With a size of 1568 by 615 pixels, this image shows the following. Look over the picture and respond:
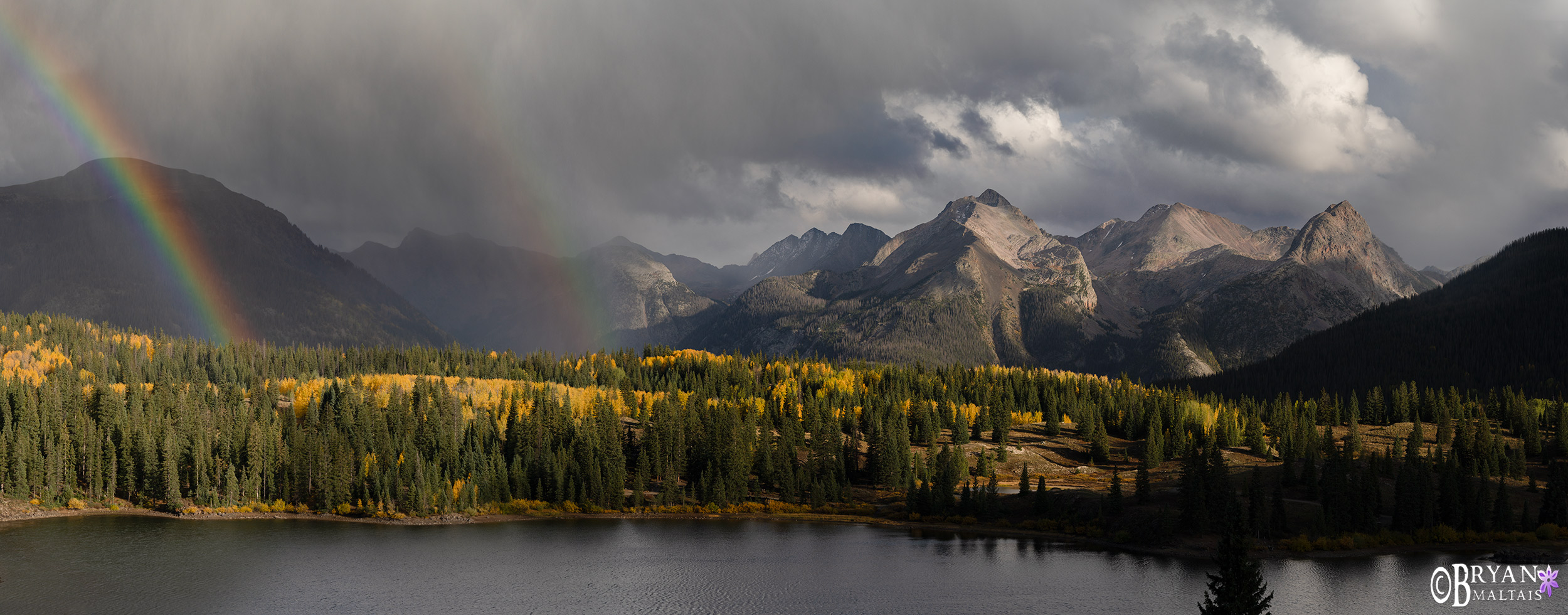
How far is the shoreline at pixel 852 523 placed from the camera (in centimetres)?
13050

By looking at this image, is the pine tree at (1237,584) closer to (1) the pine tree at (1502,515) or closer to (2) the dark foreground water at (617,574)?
(2) the dark foreground water at (617,574)

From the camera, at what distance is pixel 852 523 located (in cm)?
16662

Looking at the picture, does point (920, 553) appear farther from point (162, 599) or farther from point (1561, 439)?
point (1561, 439)

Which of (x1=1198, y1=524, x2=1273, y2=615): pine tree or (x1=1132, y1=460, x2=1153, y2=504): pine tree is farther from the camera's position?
(x1=1132, y1=460, x2=1153, y2=504): pine tree

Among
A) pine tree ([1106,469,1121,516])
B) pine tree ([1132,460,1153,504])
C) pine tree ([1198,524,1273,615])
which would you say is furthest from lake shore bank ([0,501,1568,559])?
pine tree ([1198,524,1273,615])

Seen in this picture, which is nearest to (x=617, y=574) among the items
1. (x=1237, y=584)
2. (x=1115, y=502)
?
(x=1237, y=584)

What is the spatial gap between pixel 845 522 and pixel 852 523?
1447 millimetres

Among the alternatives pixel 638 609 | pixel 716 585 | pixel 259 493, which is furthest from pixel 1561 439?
pixel 259 493

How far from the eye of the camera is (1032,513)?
156625 mm

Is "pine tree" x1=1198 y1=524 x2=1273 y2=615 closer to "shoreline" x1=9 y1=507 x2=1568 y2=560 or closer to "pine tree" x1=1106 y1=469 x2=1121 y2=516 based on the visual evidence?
"shoreline" x1=9 y1=507 x2=1568 y2=560

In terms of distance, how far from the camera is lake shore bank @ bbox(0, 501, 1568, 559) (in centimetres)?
13088

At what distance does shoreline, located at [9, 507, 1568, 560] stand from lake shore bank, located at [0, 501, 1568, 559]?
0.34 feet

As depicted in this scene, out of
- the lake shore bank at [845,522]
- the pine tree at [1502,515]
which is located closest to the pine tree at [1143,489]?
the lake shore bank at [845,522]

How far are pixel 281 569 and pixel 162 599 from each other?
16110 millimetres
